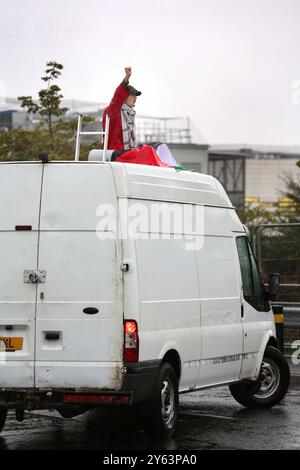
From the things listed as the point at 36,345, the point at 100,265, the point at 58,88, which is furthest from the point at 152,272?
the point at 58,88

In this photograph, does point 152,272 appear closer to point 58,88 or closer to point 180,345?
point 180,345

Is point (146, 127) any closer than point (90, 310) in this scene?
No

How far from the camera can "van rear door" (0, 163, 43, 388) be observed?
1028 cm

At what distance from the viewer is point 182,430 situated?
1155 cm

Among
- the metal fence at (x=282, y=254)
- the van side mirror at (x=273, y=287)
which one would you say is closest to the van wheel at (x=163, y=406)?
the van side mirror at (x=273, y=287)

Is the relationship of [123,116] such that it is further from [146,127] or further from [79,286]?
[146,127]

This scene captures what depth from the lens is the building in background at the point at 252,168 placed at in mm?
95438

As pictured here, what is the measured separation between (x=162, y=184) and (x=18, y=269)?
5.70 feet

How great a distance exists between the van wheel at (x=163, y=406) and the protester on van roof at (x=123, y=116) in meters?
3.46

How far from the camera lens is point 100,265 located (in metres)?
10.2

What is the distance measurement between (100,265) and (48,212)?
72 centimetres

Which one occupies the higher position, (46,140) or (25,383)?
(46,140)

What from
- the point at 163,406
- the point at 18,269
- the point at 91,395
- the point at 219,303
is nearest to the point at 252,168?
the point at 219,303

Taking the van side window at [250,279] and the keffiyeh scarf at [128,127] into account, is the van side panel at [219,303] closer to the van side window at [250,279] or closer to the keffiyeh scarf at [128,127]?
the van side window at [250,279]
